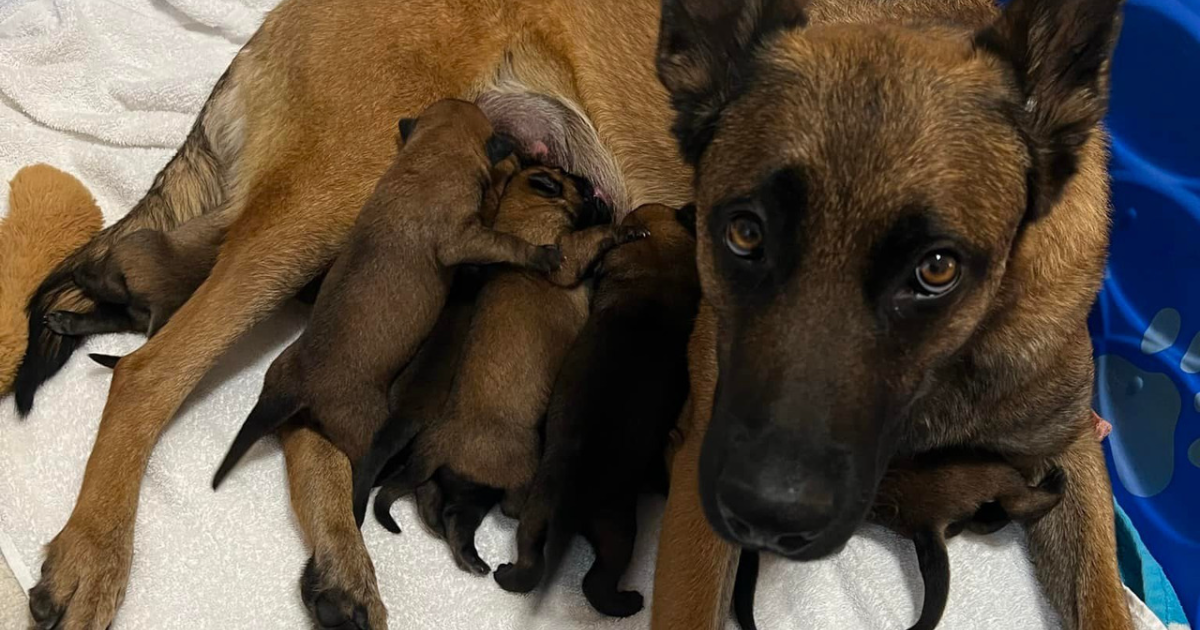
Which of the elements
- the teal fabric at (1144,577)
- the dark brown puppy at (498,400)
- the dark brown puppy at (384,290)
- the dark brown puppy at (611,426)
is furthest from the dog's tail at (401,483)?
A: the teal fabric at (1144,577)

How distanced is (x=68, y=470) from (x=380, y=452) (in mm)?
875

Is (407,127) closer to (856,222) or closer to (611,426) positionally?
(611,426)

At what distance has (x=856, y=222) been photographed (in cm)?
143

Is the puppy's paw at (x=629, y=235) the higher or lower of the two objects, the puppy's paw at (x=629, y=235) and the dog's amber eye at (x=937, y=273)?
the lower

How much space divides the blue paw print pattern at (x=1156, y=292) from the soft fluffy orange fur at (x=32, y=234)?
2.97 m

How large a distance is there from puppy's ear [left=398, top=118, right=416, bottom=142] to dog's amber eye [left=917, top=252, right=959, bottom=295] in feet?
4.88

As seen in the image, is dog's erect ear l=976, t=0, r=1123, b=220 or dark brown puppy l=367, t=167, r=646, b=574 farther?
dark brown puppy l=367, t=167, r=646, b=574

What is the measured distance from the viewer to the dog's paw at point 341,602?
215 cm

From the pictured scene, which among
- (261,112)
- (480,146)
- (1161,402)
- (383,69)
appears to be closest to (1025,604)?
(1161,402)

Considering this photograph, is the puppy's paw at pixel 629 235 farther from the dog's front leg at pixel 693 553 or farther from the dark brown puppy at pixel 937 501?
the dark brown puppy at pixel 937 501

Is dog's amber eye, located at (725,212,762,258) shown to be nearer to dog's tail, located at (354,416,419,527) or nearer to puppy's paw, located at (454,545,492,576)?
dog's tail, located at (354,416,419,527)

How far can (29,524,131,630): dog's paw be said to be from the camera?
212 cm

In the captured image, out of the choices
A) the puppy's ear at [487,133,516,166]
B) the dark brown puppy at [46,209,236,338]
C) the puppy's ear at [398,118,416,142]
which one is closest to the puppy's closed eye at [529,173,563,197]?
the puppy's ear at [487,133,516,166]

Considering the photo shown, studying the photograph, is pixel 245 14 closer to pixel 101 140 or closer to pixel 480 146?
pixel 101 140
